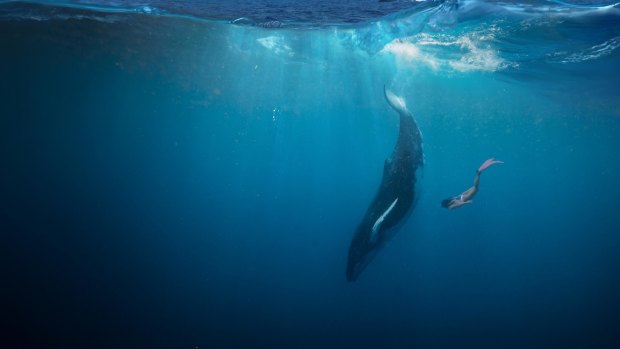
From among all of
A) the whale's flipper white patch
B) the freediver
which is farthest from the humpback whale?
the freediver

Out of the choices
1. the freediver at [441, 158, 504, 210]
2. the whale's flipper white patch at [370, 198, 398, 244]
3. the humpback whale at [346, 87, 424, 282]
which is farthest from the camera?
the humpback whale at [346, 87, 424, 282]

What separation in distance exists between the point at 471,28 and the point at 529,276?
2086cm

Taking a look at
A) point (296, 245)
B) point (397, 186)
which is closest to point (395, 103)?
point (397, 186)

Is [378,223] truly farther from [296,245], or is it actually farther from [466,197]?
[296,245]

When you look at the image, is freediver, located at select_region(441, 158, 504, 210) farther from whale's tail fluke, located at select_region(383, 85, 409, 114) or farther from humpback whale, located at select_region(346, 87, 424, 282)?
whale's tail fluke, located at select_region(383, 85, 409, 114)

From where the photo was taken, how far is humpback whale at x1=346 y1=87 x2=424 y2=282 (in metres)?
7.16

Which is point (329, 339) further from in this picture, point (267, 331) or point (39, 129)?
point (39, 129)

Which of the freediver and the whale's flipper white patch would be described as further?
the whale's flipper white patch

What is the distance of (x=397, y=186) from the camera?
7238 millimetres

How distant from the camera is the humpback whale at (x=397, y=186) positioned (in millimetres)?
7164

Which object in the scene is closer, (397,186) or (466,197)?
(466,197)

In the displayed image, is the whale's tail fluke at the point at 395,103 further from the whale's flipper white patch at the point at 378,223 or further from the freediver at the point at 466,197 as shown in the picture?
the freediver at the point at 466,197

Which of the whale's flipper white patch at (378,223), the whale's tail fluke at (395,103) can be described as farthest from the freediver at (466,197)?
the whale's tail fluke at (395,103)

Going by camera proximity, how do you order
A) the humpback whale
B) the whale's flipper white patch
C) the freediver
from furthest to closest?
1. the humpback whale
2. the whale's flipper white patch
3. the freediver
